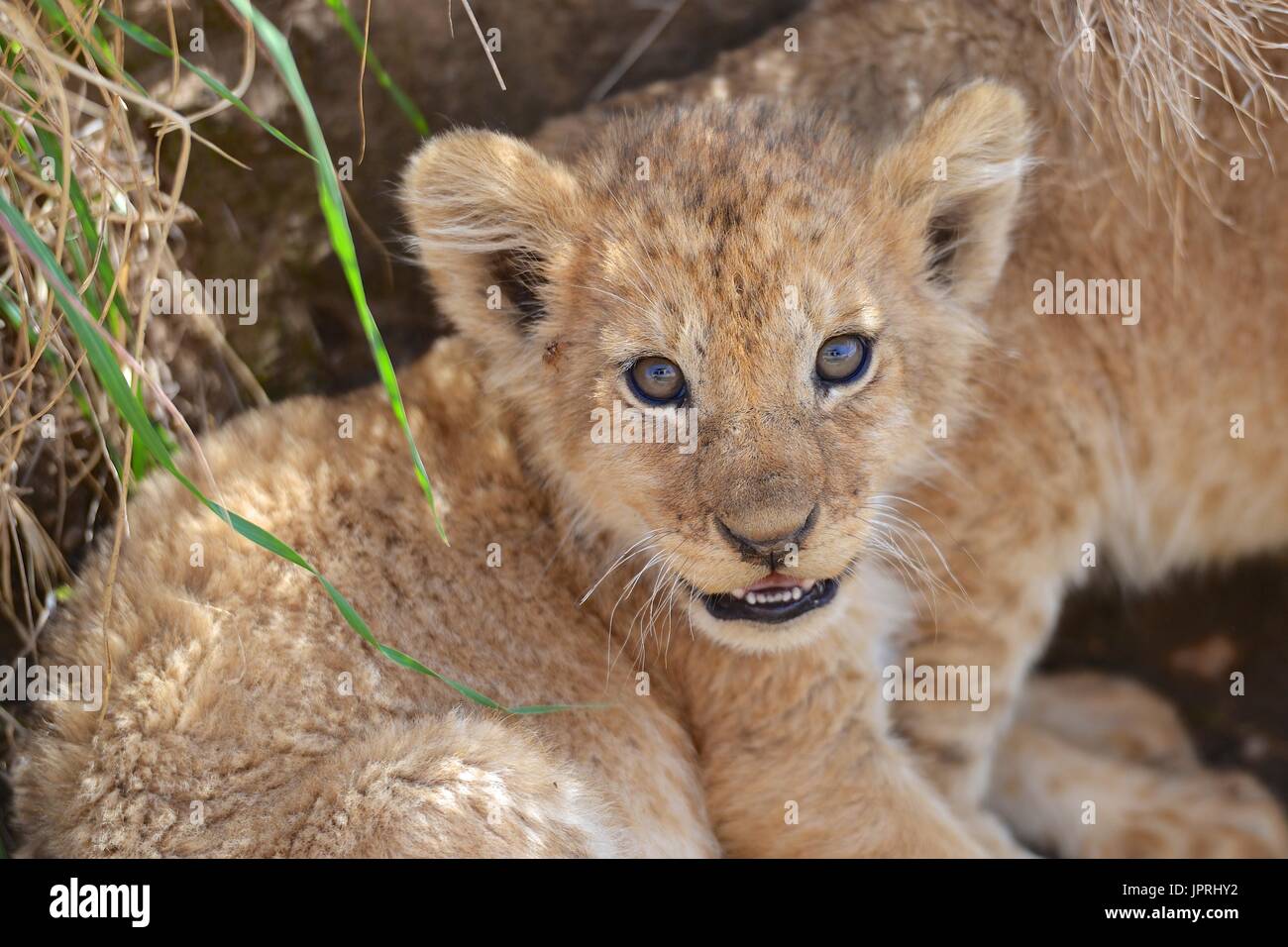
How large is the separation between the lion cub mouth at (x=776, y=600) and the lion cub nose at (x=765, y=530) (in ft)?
0.77

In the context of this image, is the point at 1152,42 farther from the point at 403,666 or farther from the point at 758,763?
the point at 403,666

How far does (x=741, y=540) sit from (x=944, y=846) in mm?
1274

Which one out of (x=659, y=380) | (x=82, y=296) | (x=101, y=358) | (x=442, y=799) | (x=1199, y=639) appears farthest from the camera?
(x=1199, y=639)

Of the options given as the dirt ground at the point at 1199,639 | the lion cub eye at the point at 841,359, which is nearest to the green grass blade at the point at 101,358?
the lion cub eye at the point at 841,359

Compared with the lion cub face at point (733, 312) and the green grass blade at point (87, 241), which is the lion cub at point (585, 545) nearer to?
the lion cub face at point (733, 312)

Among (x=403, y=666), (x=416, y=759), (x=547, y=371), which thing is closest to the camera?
(x=416, y=759)

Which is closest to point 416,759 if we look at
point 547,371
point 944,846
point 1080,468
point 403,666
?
point 403,666

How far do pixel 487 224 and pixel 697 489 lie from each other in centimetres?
95

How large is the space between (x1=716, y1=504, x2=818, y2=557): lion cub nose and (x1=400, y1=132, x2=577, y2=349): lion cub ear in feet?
2.99

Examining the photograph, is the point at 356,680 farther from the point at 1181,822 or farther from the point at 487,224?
the point at 1181,822

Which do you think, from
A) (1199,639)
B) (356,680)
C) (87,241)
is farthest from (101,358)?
(1199,639)

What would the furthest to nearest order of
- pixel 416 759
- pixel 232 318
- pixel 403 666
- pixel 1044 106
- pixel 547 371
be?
1. pixel 232 318
2. pixel 1044 106
3. pixel 547 371
4. pixel 403 666
5. pixel 416 759

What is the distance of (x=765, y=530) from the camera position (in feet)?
10.1

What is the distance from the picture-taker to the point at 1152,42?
3.80 meters
